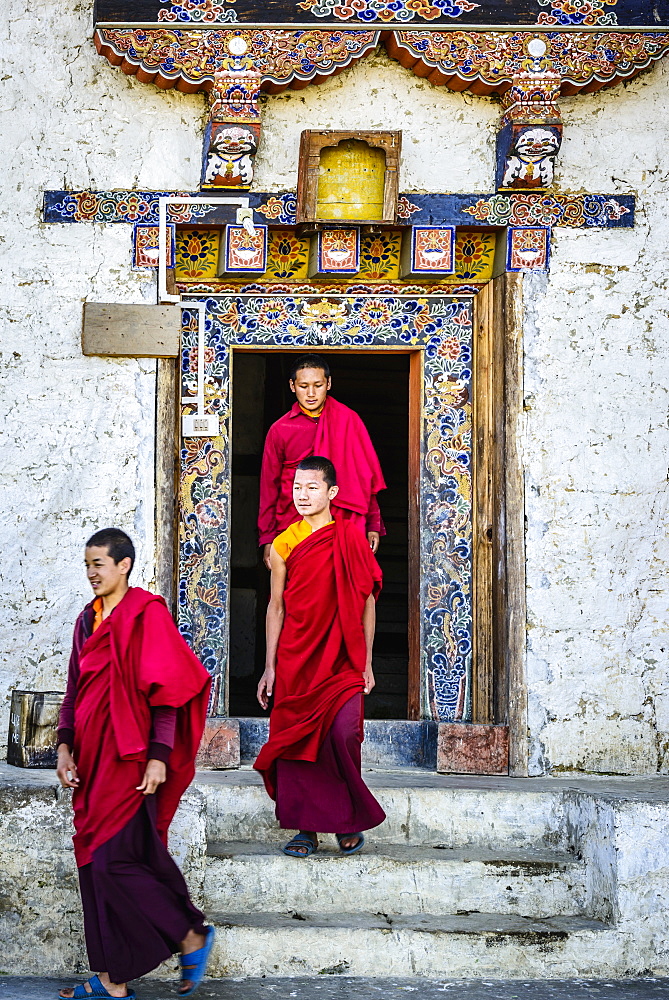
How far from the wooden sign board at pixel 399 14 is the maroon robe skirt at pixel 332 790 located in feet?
10.6

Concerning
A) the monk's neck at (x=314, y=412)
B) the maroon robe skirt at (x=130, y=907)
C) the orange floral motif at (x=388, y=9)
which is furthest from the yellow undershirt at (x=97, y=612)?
the orange floral motif at (x=388, y=9)

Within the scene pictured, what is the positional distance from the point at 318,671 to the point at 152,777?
1.14 m

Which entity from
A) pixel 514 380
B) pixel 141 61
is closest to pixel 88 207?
pixel 141 61

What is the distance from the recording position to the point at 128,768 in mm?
4078

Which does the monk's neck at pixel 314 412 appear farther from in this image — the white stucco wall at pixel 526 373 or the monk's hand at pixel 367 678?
the monk's hand at pixel 367 678

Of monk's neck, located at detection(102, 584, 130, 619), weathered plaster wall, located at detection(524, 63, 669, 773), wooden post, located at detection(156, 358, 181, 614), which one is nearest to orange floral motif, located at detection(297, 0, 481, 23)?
weathered plaster wall, located at detection(524, 63, 669, 773)

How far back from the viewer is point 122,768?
160 inches

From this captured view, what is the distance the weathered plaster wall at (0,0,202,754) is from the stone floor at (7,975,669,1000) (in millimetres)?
1854

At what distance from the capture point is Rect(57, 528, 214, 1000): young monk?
399 cm

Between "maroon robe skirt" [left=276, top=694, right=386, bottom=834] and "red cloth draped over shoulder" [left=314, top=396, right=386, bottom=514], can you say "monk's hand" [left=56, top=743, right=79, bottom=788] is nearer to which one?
"maroon robe skirt" [left=276, top=694, right=386, bottom=834]

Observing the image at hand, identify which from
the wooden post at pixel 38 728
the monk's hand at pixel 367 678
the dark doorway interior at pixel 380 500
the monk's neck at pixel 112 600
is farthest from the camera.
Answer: the dark doorway interior at pixel 380 500

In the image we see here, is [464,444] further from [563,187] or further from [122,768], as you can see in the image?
[122,768]

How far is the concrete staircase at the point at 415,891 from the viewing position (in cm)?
461

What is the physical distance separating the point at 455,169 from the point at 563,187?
520 mm
